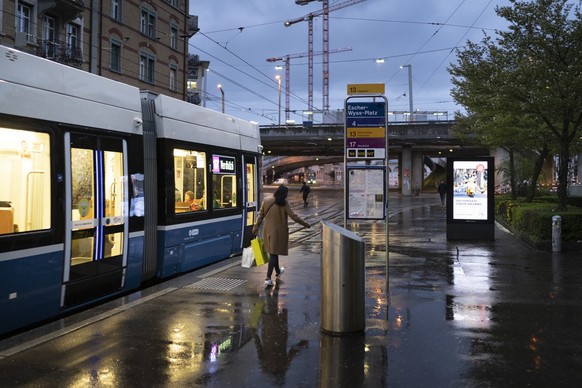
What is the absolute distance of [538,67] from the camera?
12789 mm

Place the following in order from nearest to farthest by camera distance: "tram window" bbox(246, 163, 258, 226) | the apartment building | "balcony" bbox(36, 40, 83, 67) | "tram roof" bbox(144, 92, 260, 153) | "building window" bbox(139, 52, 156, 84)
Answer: "tram roof" bbox(144, 92, 260, 153) < "tram window" bbox(246, 163, 258, 226) < the apartment building < "balcony" bbox(36, 40, 83, 67) < "building window" bbox(139, 52, 156, 84)

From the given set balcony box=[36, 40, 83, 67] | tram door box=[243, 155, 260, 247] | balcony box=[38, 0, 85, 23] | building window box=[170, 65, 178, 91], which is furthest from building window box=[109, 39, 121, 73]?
tram door box=[243, 155, 260, 247]

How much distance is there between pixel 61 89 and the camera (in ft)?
20.5

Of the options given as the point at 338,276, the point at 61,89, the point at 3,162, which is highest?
the point at 61,89

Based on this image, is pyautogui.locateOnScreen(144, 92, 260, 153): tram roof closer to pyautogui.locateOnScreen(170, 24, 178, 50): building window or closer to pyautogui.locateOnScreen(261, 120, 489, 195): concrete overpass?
pyautogui.locateOnScreen(170, 24, 178, 50): building window

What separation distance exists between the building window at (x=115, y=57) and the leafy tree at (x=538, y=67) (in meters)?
23.1

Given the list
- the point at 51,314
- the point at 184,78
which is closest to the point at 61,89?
the point at 51,314

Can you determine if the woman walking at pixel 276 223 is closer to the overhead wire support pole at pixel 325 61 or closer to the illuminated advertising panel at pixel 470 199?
the illuminated advertising panel at pixel 470 199

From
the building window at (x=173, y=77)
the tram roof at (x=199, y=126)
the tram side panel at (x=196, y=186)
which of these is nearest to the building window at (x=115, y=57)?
the building window at (x=173, y=77)

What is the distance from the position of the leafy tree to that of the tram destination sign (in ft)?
22.2

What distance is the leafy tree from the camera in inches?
500

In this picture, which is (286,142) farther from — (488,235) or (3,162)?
(3,162)

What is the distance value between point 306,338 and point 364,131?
141 inches

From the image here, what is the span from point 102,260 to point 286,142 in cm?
5361
